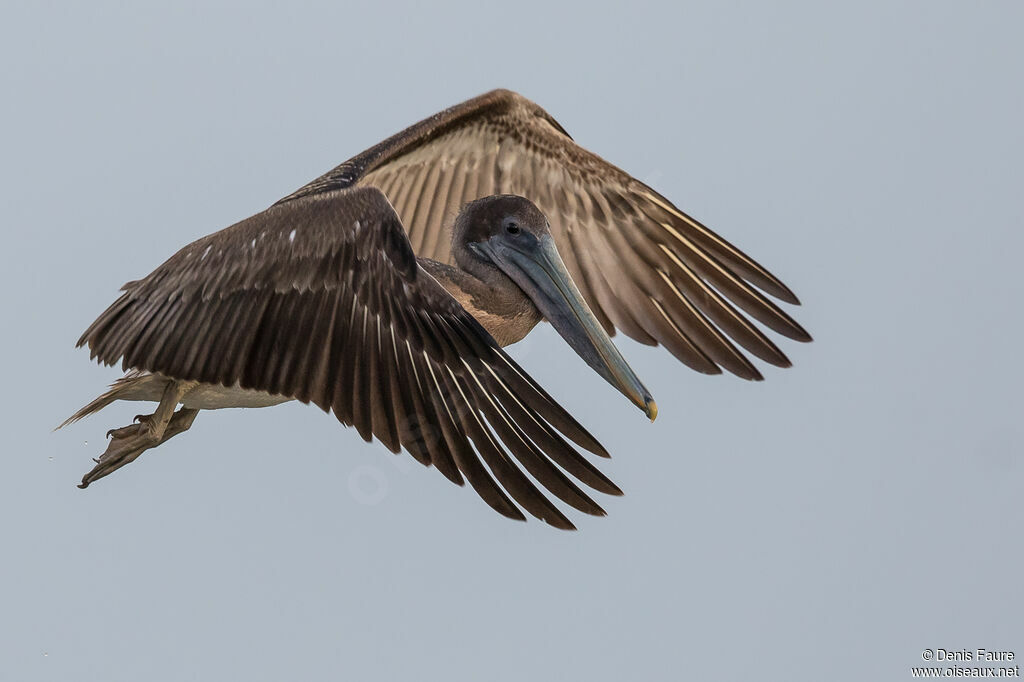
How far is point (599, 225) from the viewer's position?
9406mm

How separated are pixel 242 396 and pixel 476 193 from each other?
2.69m

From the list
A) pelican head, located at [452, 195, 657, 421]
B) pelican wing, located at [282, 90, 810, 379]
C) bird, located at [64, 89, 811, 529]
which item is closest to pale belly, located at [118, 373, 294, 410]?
bird, located at [64, 89, 811, 529]

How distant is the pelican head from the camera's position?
7414 mm

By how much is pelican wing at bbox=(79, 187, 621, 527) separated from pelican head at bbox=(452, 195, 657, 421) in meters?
0.93

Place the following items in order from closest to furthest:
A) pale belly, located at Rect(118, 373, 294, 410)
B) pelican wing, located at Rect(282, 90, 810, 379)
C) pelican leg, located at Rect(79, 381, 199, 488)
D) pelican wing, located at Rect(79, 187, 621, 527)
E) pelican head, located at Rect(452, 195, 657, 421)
→ pelican wing, located at Rect(79, 187, 621, 527) → pelican head, located at Rect(452, 195, 657, 421) → pale belly, located at Rect(118, 373, 294, 410) → pelican leg, located at Rect(79, 381, 199, 488) → pelican wing, located at Rect(282, 90, 810, 379)

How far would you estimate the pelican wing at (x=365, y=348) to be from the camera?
6.15 metres

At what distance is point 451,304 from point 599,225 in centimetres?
306

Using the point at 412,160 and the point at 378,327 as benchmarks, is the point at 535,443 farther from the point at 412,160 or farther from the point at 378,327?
the point at 412,160

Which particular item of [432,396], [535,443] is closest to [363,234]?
[432,396]

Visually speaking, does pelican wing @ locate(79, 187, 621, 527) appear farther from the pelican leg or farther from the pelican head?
the pelican head

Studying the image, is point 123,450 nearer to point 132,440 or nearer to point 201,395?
point 132,440

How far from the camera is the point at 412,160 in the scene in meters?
9.60

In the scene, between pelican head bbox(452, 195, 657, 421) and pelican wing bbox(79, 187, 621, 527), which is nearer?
pelican wing bbox(79, 187, 621, 527)

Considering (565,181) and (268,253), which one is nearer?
(268,253)
